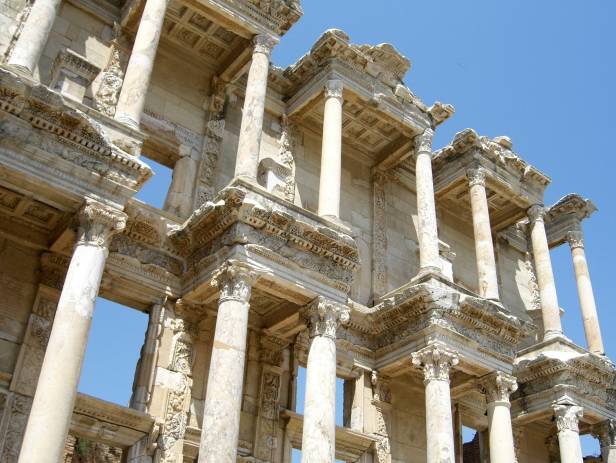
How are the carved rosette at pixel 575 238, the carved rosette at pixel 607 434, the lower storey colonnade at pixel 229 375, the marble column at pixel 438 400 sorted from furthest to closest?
the carved rosette at pixel 575 238, the carved rosette at pixel 607 434, the marble column at pixel 438 400, the lower storey colonnade at pixel 229 375

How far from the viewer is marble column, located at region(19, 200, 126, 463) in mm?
9641

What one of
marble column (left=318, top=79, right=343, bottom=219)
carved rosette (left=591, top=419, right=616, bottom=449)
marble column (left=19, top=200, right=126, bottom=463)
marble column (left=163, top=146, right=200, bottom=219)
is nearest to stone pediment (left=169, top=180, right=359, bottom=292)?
marble column (left=318, top=79, right=343, bottom=219)

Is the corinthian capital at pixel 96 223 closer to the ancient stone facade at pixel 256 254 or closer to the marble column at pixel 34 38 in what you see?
the ancient stone facade at pixel 256 254

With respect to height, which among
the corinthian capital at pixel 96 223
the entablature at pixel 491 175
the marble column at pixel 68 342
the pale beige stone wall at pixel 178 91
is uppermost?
the entablature at pixel 491 175

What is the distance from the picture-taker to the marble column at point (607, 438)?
19.1 metres

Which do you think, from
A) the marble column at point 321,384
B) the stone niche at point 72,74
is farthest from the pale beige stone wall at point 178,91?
the marble column at point 321,384

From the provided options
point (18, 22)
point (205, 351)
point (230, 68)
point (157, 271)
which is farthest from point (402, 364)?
point (18, 22)

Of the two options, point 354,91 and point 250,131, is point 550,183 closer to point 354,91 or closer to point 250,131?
point 354,91

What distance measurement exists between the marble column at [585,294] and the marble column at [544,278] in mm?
1334

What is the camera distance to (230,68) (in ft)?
58.1

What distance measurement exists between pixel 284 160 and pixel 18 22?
7.05 m

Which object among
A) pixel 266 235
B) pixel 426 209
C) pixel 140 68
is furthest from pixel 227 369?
pixel 426 209

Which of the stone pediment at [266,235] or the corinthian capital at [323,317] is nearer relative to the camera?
the stone pediment at [266,235]

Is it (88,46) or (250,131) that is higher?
(88,46)
